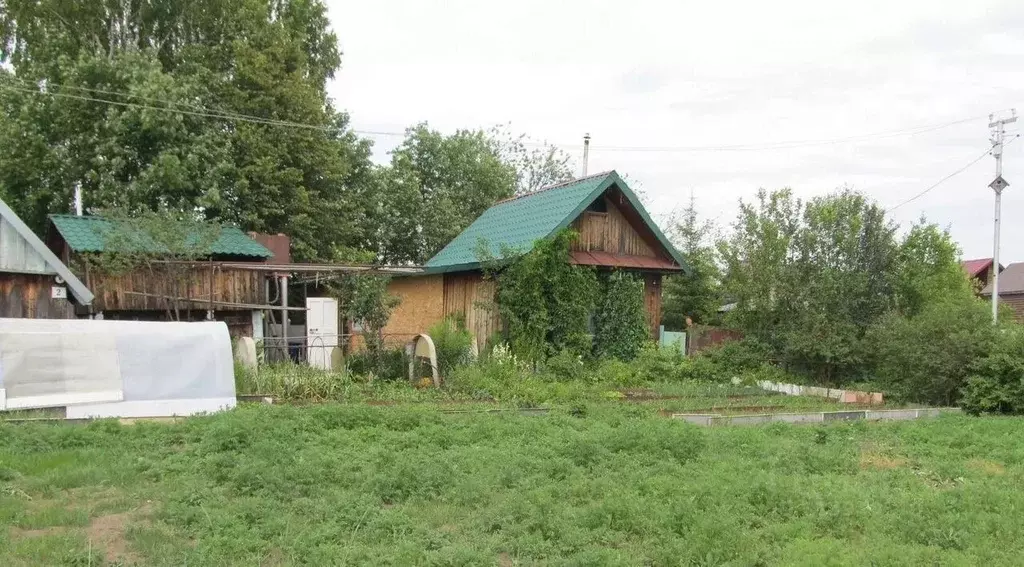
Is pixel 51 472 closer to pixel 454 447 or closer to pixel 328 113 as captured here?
pixel 454 447

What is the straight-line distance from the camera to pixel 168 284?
16.3 meters

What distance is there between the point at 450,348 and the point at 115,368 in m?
6.62

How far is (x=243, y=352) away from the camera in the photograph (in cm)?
1393

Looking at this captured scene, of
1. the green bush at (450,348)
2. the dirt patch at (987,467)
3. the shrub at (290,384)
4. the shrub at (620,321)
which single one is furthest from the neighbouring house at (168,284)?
the dirt patch at (987,467)

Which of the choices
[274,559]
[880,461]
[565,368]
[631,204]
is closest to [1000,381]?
[880,461]

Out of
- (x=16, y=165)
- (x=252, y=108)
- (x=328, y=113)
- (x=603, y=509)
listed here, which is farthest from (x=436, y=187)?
(x=603, y=509)

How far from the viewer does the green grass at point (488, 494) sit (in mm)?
5410

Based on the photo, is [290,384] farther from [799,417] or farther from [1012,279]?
[1012,279]

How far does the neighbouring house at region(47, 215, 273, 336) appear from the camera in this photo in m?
16.0

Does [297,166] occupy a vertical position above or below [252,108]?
below

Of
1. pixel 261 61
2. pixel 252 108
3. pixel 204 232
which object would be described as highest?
pixel 261 61

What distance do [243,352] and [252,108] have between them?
11.9 metres

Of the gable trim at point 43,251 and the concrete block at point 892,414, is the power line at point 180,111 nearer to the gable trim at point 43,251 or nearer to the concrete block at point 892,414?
the gable trim at point 43,251

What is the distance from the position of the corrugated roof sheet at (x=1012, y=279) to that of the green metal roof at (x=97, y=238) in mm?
40940
